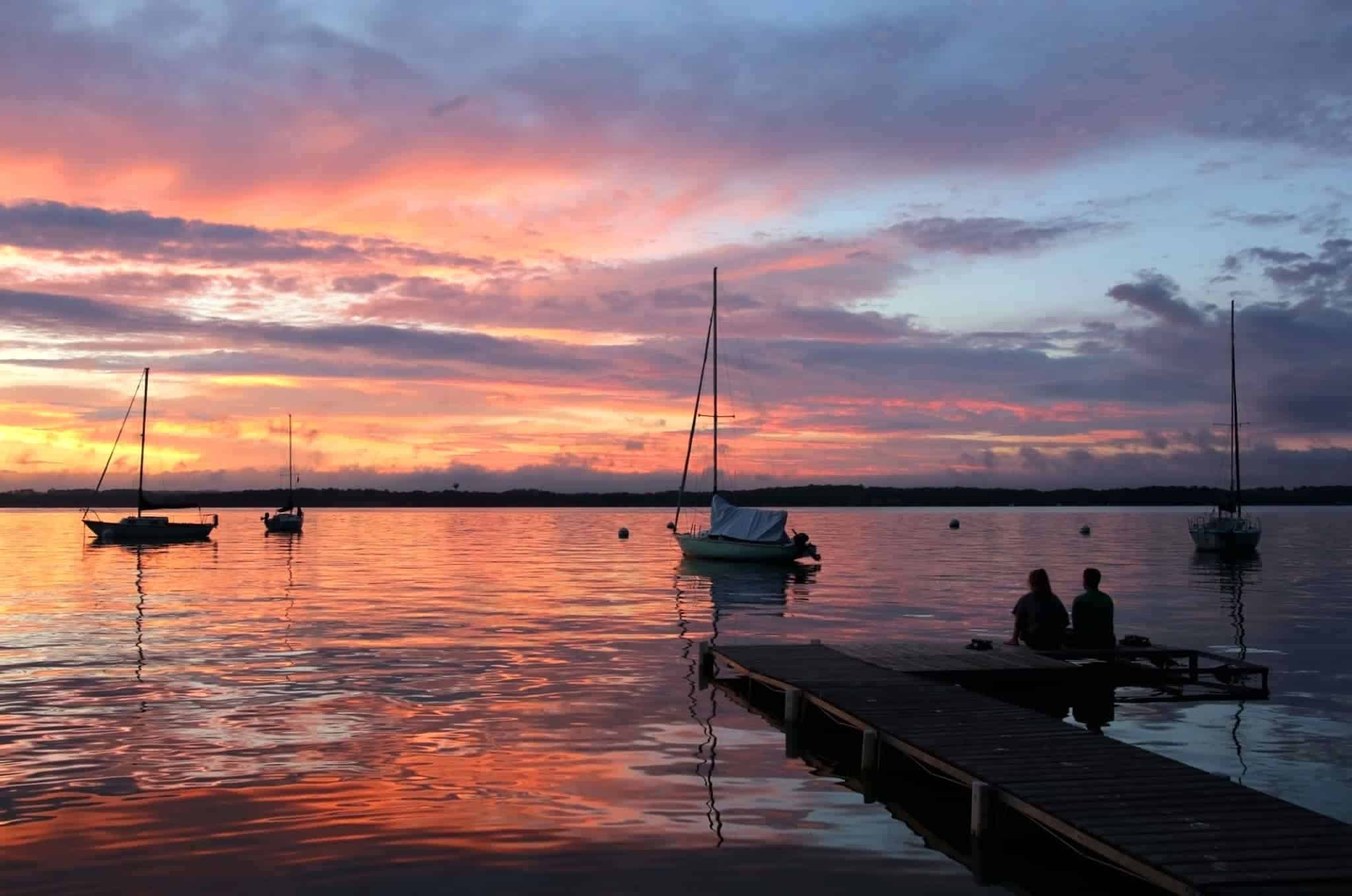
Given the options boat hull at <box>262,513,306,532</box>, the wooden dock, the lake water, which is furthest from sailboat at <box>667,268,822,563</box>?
boat hull at <box>262,513,306,532</box>

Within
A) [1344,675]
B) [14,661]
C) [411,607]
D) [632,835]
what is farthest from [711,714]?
[411,607]

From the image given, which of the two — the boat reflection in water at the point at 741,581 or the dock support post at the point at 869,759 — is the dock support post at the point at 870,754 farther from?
the boat reflection in water at the point at 741,581

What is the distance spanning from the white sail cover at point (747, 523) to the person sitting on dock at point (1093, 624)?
41.1 meters

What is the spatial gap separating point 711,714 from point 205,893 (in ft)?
36.4

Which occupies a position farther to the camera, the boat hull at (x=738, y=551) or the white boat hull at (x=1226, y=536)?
the white boat hull at (x=1226, y=536)

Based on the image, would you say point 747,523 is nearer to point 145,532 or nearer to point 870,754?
point 870,754

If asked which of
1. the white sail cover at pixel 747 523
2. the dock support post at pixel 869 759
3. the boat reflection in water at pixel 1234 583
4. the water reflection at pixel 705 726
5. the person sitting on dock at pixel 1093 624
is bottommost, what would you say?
the boat reflection in water at pixel 1234 583

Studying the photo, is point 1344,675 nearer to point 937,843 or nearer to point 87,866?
point 937,843

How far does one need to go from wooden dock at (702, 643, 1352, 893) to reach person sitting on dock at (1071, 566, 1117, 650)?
2.54 meters

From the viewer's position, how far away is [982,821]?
512 inches

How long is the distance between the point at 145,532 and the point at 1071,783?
94764 millimetres

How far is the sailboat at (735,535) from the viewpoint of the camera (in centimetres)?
6588

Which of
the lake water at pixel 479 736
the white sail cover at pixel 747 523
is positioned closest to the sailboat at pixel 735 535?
the white sail cover at pixel 747 523

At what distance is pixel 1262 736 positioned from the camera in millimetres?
19094
